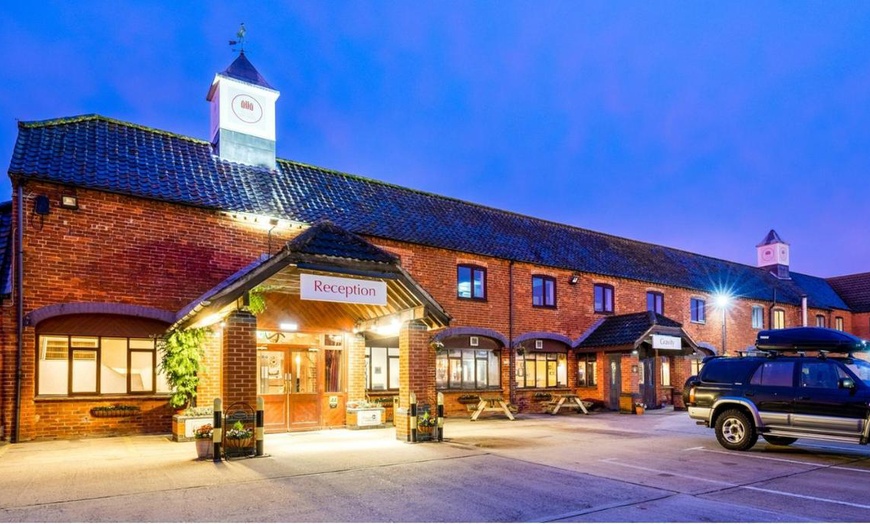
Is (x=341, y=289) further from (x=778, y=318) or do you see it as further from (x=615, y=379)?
(x=778, y=318)

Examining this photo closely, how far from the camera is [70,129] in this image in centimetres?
1602

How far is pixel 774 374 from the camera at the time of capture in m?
13.4

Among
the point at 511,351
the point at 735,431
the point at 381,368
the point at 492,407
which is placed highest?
the point at 511,351

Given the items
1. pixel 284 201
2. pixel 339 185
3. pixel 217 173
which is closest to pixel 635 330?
pixel 339 185

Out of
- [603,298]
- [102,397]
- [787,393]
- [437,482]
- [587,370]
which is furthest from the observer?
[603,298]

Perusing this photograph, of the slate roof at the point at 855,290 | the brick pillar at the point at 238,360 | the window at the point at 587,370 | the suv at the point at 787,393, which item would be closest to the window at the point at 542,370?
the window at the point at 587,370

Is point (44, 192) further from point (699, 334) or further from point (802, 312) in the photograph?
point (802, 312)

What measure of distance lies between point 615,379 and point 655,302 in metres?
6.03

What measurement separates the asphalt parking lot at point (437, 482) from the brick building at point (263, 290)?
1.76 meters

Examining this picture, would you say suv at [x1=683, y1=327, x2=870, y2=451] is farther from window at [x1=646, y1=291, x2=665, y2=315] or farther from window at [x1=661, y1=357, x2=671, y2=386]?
window at [x1=646, y1=291, x2=665, y2=315]

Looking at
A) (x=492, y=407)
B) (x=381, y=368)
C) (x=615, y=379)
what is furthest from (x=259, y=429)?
(x=615, y=379)

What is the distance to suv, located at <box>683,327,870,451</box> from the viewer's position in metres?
12.2

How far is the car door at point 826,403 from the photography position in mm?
12008

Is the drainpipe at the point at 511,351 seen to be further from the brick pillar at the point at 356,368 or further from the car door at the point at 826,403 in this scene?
the car door at the point at 826,403
